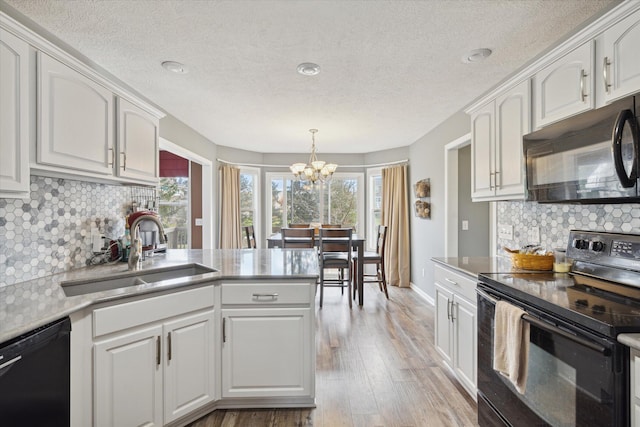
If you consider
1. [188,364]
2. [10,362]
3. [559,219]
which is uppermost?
[559,219]

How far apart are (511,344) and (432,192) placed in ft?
10.6

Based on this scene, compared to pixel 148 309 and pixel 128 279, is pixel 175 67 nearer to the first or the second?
pixel 128 279

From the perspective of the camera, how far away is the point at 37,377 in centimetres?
123

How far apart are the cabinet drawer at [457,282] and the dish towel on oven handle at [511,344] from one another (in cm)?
41

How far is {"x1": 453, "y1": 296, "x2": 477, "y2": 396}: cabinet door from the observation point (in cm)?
205

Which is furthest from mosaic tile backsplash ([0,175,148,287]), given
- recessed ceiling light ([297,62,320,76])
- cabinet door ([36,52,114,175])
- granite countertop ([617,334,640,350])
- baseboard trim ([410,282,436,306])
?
baseboard trim ([410,282,436,306])

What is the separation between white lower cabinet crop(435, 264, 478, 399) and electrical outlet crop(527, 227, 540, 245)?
69 cm

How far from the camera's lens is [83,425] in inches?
58.1

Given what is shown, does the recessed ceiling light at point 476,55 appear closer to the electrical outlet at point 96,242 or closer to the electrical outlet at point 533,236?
the electrical outlet at point 533,236

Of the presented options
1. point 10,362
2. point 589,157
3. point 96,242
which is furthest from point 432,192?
point 10,362

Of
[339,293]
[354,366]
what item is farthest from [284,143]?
[354,366]

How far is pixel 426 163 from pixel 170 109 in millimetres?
3415

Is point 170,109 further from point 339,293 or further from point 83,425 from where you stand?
point 339,293

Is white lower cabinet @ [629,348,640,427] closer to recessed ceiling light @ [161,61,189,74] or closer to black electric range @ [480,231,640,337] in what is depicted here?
black electric range @ [480,231,640,337]
